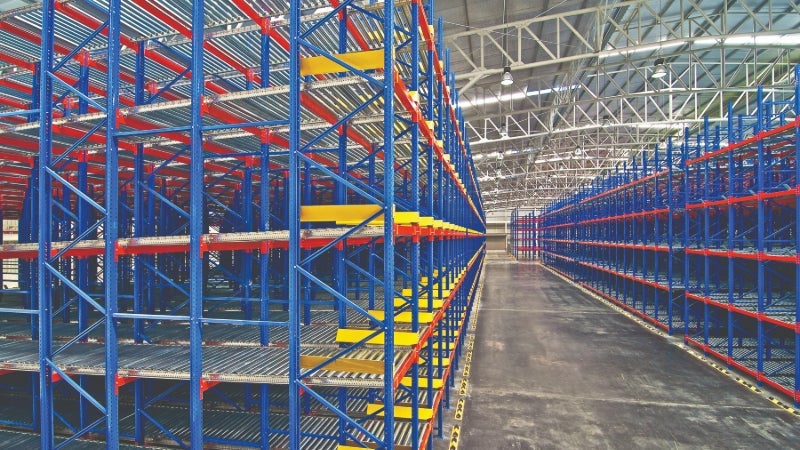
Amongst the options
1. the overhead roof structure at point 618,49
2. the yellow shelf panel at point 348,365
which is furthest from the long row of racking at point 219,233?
the overhead roof structure at point 618,49

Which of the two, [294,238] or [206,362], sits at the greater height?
[294,238]

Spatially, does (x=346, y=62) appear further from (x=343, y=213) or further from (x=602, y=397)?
(x=602, y=397)

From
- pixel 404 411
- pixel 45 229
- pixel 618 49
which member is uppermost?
pixel 618 49

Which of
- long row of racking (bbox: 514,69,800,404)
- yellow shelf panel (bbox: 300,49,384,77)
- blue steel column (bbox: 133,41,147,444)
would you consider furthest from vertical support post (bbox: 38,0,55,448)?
long row of racking (bbox: 514,69,800,404)

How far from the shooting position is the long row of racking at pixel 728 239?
30.9 ft

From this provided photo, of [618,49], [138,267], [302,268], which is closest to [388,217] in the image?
[302,268]

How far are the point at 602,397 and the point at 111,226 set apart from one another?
383 inches

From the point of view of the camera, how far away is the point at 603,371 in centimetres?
1088

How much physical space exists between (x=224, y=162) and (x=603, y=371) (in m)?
11.5

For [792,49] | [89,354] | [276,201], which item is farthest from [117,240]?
[792,49]

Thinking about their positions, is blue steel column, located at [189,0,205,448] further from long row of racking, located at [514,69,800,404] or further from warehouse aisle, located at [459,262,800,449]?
long row of racking, located at [514,69,800,404]

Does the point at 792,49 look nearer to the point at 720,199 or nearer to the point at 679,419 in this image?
the point at 720,199

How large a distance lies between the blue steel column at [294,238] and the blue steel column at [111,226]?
7.33ft

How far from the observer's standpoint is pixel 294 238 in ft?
15.1
